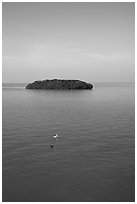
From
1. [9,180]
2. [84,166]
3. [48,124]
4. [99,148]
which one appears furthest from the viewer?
[48,124]

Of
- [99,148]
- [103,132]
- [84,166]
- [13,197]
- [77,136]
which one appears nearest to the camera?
[13,197]

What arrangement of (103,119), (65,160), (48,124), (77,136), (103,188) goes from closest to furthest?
(103,188) → (65,160) → (77,136) → (48,124) → (103,119)

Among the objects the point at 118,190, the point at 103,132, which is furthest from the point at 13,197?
the point at 103,132

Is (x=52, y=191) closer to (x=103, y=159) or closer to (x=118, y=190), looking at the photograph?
(x=118, y=190)

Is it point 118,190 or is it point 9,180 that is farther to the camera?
point 9,180

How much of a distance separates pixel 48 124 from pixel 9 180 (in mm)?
A: 31493

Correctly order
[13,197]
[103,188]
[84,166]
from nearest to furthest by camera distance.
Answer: [13,197]
[103,188]
[84,166]

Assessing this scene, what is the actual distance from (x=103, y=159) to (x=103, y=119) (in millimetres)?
31722

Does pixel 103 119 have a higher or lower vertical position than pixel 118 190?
higher

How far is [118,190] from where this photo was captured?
2600 centimetres

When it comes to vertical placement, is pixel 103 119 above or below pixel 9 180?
above

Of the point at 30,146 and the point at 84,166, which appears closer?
the point at 84,166

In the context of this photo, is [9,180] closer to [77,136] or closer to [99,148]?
[99,148]

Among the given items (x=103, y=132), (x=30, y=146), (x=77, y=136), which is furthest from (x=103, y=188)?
(x=103, y=132)
